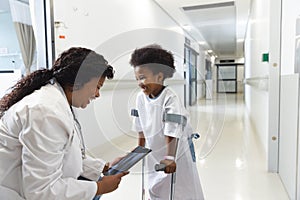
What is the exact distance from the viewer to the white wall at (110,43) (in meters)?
1.89

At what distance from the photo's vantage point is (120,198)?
7.16 ft

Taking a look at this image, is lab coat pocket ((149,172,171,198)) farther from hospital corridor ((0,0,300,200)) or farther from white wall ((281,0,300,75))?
white wall ((281,0,300,75))

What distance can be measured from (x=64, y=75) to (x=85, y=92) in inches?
4.0

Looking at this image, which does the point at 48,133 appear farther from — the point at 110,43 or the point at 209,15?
the point at 209,15

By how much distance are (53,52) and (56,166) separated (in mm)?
2157

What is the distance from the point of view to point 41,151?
0.77 m

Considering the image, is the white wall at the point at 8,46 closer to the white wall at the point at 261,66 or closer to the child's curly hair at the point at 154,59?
the child's curly hair at the point at 154,59

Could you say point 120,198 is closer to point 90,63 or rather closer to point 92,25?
point 90,63

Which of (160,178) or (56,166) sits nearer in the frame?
(56,166)

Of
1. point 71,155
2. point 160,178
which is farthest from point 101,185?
point 160,178

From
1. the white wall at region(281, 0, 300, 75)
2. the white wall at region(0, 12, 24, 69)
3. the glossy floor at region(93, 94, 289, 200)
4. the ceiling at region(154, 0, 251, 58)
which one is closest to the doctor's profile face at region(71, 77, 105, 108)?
the glossy floor at region(93, 94, 289, 200)

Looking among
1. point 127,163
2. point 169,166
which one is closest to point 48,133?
point 127,163

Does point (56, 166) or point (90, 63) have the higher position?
point (90, 63)

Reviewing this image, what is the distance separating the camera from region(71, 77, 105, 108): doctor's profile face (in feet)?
3.28
